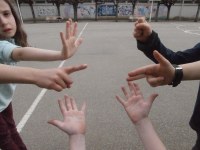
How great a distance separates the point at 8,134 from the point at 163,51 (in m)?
1.44

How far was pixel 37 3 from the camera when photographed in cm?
3309

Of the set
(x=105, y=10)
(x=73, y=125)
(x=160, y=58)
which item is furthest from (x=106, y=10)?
(x=160, y=58)

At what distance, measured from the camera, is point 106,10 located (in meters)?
32.1

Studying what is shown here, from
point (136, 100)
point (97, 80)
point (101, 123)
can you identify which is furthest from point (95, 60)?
point (136, 100)

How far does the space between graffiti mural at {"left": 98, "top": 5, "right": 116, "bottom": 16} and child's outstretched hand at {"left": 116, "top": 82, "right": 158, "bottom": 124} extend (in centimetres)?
3138

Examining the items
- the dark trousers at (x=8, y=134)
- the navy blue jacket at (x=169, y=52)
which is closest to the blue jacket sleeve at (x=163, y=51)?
the navy blue jacket at (x=169, y=52)

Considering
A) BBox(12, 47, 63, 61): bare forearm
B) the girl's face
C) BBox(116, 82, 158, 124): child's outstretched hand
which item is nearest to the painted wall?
the girl's face

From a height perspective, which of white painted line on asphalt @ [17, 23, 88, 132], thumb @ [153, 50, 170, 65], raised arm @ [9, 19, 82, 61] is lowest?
white painted line on asphalt @ [17, 23, 88, 132]

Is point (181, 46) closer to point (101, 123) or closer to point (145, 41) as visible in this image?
point (101, 123)

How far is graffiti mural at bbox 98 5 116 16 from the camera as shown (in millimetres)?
32059

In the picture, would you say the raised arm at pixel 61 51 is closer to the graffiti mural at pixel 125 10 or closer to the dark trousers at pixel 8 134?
the dark trousers at pixel 8 134

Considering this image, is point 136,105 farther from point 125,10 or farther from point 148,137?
point 125,10

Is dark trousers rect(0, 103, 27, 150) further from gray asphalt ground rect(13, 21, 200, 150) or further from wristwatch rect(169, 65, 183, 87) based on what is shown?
wristwatch rect(169, 65, 183, 87)

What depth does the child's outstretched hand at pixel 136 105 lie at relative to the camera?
1.46 m
